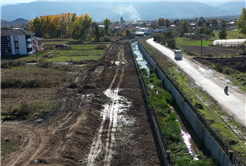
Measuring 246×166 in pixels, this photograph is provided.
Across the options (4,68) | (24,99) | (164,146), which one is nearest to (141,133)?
(164,146)

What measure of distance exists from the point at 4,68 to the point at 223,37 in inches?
2380

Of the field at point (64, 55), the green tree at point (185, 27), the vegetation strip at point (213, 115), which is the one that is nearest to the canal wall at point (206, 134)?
the vegetation strip at point (213, 115)

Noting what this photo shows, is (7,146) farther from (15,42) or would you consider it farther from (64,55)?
(15,42)

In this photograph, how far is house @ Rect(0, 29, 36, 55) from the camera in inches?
2063

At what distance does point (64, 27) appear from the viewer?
100062 millimetres

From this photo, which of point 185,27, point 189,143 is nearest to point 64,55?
point 189,143

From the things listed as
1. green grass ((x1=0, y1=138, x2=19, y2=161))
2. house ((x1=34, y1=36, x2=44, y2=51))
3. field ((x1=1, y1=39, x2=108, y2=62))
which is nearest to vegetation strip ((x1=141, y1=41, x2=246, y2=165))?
green grass ((x1=0, y1=138, x2=19, y2=161))

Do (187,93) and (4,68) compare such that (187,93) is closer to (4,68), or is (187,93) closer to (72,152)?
(72,152)

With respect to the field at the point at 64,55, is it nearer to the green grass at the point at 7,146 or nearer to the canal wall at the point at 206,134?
the canal wall at the point at 206,134

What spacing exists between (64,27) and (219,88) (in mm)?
82692

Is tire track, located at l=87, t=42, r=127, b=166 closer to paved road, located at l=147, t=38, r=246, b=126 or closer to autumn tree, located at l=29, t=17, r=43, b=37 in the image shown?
paved road, located at l=147, t=38, r=246, b=126

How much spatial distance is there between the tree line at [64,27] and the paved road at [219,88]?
51552 millimetres

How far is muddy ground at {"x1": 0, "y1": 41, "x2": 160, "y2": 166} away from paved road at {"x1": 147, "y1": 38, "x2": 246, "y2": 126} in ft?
22.2

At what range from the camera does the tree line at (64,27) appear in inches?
3386
